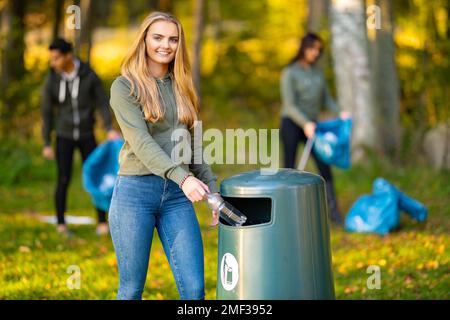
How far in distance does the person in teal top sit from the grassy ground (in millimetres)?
771

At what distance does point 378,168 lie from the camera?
8930 mm

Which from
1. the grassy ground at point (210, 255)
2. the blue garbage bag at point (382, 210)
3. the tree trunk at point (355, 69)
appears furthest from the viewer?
the tree trunk at point (355, 69)

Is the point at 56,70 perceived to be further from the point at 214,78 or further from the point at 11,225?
the point at 214,78

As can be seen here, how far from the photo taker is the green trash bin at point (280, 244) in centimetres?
305

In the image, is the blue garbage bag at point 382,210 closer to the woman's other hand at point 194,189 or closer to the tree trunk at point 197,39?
the woman's other hand at point 194,189

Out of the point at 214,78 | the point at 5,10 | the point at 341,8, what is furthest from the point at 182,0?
the point at 341,8

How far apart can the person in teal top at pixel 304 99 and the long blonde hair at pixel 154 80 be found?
129 inches

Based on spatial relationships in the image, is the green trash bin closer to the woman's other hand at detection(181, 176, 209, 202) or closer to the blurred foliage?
the woman's other hand at detection(181, 176, 209, 202)

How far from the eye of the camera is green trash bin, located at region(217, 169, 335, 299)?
305 cm

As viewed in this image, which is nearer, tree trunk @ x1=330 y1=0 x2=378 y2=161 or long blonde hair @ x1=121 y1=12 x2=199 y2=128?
long blonde hair @ x1=121 y1=12 x2=199 y2=128

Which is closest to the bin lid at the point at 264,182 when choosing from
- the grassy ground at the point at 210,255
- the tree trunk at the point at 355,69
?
the grassy ground at the point at 210,255

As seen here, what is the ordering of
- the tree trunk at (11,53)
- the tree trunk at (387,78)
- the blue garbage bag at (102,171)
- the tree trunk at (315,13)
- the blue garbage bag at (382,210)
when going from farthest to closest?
the tree trunk at (315,13) → the tree trunk at (11,53) → the tree trunk at (387,78) → the blue garbage bag at (382,210) → the blue garbage bag at (102,171)

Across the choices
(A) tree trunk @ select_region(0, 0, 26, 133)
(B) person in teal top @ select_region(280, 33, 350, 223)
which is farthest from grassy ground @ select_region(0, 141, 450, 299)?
(A) tree trunk @ select_region(0, 0, 26, 133)

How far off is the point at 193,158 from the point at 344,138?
3.44 meters
